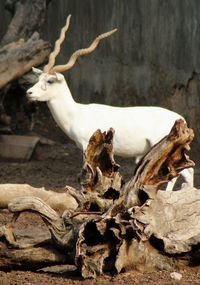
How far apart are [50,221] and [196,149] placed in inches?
230

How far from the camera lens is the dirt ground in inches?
136

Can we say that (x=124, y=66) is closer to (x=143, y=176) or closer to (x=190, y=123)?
(x=190, y=123)

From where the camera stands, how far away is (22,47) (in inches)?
307

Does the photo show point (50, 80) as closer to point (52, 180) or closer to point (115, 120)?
point (115, 120)

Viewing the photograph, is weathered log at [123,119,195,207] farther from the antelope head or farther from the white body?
the antelope head

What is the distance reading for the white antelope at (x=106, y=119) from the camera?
7055 mm

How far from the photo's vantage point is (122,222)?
3.51 meters

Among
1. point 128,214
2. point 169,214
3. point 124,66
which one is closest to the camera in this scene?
point 128,214

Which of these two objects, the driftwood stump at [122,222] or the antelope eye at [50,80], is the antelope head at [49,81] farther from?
the driftwood stump at [122,222]

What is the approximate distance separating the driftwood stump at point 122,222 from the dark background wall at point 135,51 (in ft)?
18.8

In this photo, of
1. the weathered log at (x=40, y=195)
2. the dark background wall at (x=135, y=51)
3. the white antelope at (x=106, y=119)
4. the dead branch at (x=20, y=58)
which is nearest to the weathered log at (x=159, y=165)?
the weathered log at (x=40, y=195)

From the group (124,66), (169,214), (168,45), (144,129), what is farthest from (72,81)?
(169,214)

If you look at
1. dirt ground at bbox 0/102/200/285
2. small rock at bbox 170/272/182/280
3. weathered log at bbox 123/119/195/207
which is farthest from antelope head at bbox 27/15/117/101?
small rock at bbox 170/272/182/280

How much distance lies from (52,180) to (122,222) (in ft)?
14.1
